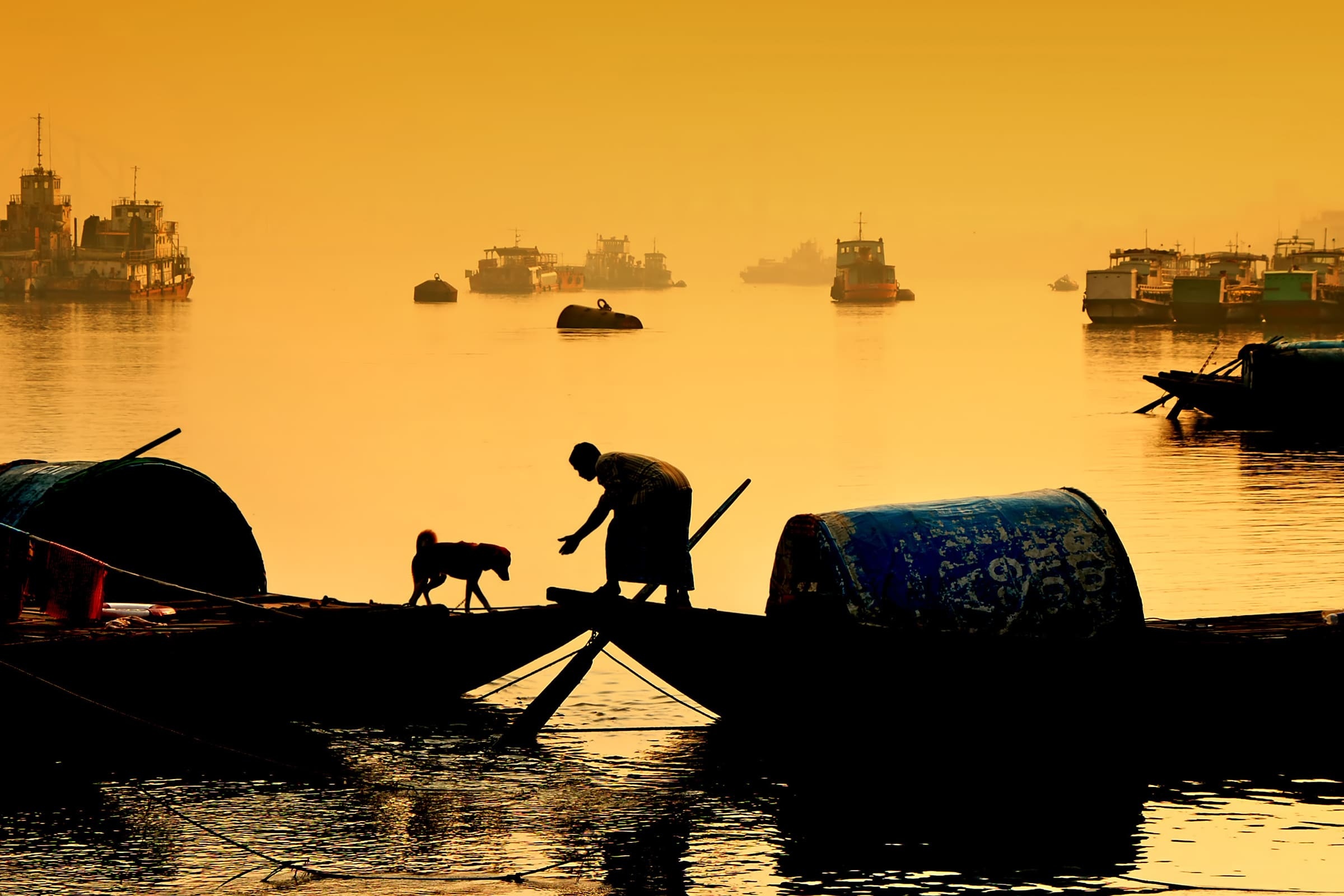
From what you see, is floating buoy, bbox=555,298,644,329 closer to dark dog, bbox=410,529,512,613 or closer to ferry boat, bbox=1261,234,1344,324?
ferry boat, bbox=1261,234,1344,324

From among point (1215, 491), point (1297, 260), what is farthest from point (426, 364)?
point (1297, 260)

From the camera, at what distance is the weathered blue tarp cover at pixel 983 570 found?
13508 mm

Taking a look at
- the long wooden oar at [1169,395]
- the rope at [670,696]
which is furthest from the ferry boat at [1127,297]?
the rope at [670,696]

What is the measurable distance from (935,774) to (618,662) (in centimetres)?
285

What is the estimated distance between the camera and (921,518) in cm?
1381

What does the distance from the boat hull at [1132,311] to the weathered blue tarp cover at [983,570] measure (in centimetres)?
12399

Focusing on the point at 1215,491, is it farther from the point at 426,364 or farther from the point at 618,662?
the point at 426,364

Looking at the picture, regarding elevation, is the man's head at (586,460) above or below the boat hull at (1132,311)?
below

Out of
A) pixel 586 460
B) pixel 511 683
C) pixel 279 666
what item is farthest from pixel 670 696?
pixel 279 666

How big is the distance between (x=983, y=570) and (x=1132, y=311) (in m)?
127

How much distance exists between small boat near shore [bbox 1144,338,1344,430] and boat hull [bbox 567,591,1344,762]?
31718 mm

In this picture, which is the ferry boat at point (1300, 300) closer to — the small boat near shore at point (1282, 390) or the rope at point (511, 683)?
the small boat near shore at point (1282, 390)

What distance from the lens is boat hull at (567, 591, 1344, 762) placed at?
13.2 m

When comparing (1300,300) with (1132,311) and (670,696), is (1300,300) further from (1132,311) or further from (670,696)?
(670,696)
